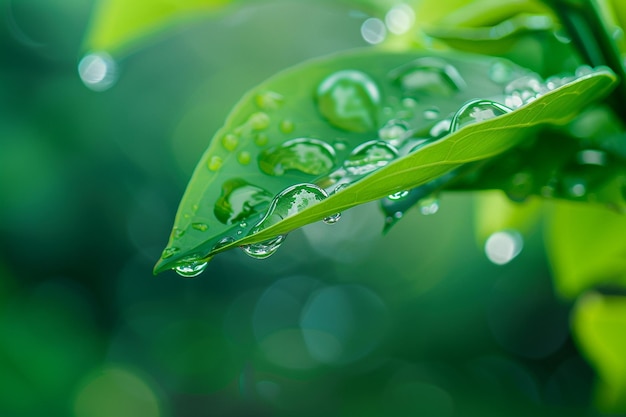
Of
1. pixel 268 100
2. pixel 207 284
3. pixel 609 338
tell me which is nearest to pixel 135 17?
pixel 268 100

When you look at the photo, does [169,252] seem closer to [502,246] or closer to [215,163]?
[215,163]

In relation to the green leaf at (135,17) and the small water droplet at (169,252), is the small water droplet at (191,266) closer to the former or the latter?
the small water droplet at (169,252)

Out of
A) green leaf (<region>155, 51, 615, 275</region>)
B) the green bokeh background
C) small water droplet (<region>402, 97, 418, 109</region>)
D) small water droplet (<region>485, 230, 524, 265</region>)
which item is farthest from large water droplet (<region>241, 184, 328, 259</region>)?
the green bokeh background

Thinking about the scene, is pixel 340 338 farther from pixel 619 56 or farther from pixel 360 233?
pixel 619 56

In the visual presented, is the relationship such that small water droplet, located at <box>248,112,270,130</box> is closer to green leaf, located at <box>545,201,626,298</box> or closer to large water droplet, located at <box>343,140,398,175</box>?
large water droplet, located at <box>343,140,398,175</box>

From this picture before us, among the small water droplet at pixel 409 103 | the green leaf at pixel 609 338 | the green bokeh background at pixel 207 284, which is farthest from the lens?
the green bokeh background at pixel 207 284

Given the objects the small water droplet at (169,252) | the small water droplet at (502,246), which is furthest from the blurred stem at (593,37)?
the small water droplet at (502,246)
